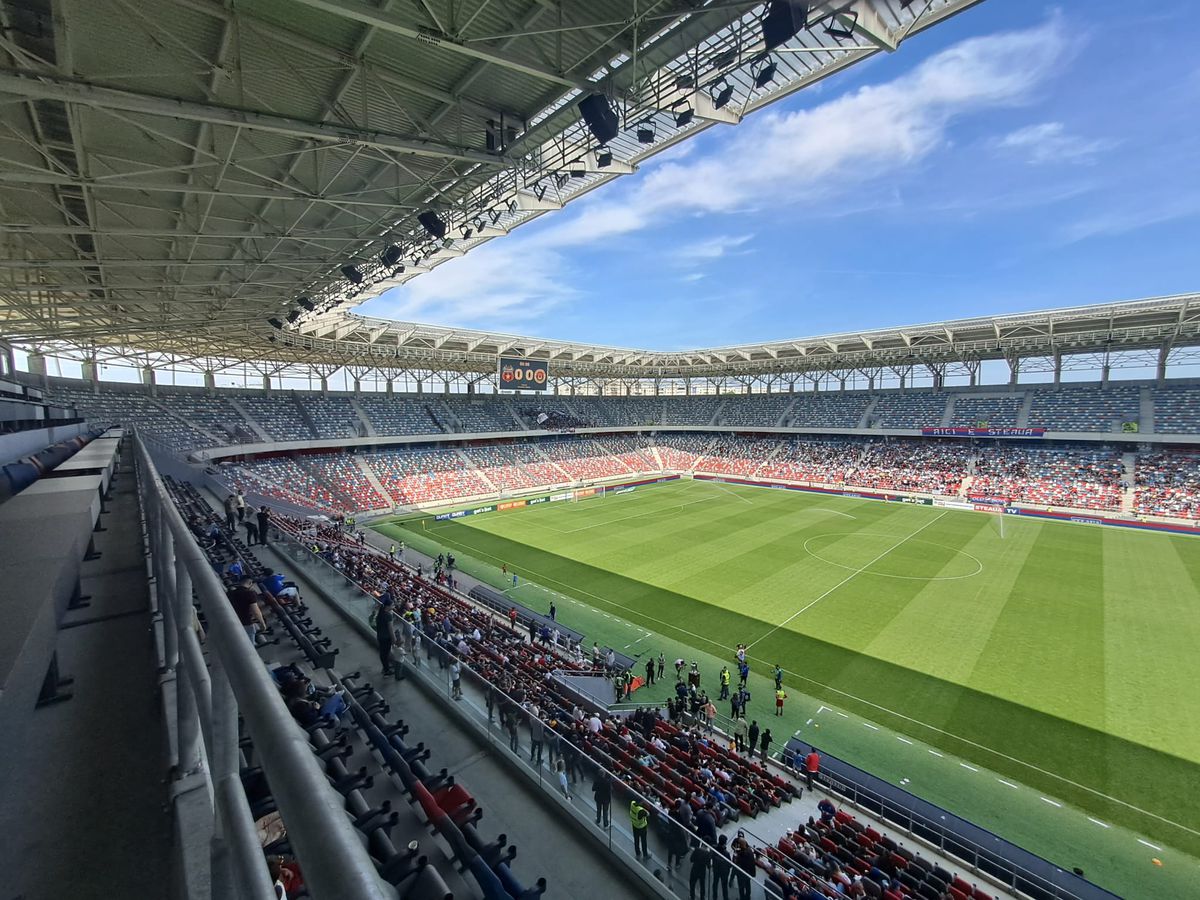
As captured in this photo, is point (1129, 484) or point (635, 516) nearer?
point (1129, 484)

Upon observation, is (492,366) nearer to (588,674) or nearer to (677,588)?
(677,588)

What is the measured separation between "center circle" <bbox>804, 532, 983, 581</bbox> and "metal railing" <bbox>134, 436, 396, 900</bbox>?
2845cm

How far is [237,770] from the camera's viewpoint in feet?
4.88

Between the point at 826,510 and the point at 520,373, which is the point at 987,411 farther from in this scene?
the point at 520,373

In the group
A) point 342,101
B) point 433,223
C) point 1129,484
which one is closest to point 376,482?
point 433,223

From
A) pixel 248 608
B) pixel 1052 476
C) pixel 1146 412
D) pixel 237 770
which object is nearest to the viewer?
pixel 237 770

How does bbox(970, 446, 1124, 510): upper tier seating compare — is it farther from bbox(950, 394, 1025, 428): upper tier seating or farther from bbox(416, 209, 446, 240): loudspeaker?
bbox(416, 209, 446, 240): loudspeaker

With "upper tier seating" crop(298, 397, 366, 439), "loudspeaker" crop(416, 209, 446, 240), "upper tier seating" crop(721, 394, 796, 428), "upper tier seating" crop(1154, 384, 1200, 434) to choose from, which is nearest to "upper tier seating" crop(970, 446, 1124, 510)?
"upper tier seating" crop(1154, 384, 1200, 434)

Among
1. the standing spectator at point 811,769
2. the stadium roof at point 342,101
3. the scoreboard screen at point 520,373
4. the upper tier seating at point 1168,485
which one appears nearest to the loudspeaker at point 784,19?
the stadium roof at point 342,101

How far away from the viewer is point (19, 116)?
9.69m

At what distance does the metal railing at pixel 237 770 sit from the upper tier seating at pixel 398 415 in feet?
170

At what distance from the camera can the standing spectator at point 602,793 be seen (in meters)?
4.68

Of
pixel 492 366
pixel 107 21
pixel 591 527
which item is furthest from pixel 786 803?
pixel 492 366

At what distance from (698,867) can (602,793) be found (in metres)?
1.15
